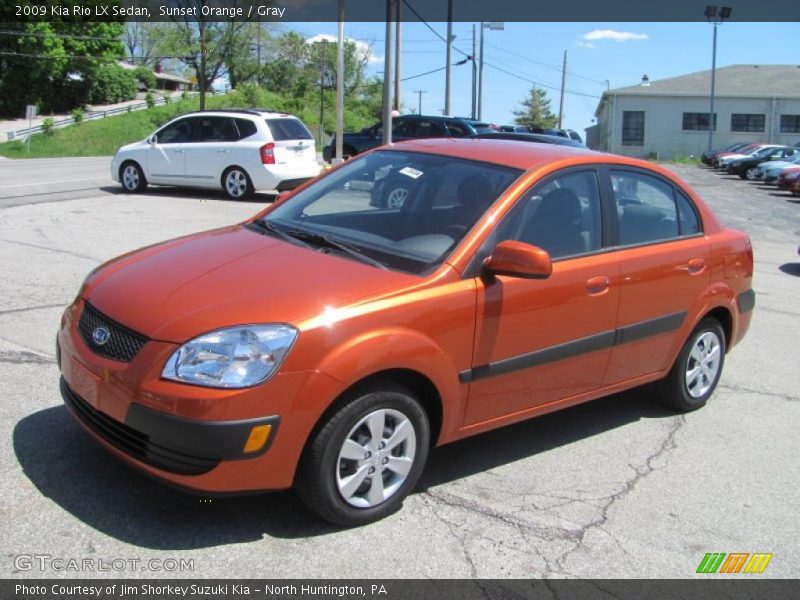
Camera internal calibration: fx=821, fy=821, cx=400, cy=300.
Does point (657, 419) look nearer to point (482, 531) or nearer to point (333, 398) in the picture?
point (482, 531)

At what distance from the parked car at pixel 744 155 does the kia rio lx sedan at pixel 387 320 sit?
35.3 metres

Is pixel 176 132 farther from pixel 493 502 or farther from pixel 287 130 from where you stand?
pixel 493 502

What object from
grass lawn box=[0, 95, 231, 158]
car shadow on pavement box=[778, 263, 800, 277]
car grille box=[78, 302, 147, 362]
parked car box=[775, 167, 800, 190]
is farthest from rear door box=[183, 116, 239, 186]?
grass lawn box=[0, 95, 231, 158]

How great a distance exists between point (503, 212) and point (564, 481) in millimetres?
1443

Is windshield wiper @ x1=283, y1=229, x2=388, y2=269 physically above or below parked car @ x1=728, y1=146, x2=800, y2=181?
below

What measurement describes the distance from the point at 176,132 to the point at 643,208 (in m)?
12.4

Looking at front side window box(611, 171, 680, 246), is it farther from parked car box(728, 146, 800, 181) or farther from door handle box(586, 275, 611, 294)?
parked car box(728, 146, 800, 181)

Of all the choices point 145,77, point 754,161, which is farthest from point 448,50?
point 145,77

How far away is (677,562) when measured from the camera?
3.58m

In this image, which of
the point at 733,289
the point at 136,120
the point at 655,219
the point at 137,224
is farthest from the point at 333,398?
the point at 136,120

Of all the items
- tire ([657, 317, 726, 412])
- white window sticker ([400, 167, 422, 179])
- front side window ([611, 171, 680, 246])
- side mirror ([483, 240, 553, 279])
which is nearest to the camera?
side mirror ([483, 240, 553, 279])

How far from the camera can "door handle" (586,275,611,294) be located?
4457 mm

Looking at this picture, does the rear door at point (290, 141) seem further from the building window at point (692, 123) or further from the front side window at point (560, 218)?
the building window at point (692, 123)

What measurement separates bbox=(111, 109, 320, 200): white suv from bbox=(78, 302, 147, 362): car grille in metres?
11.5
